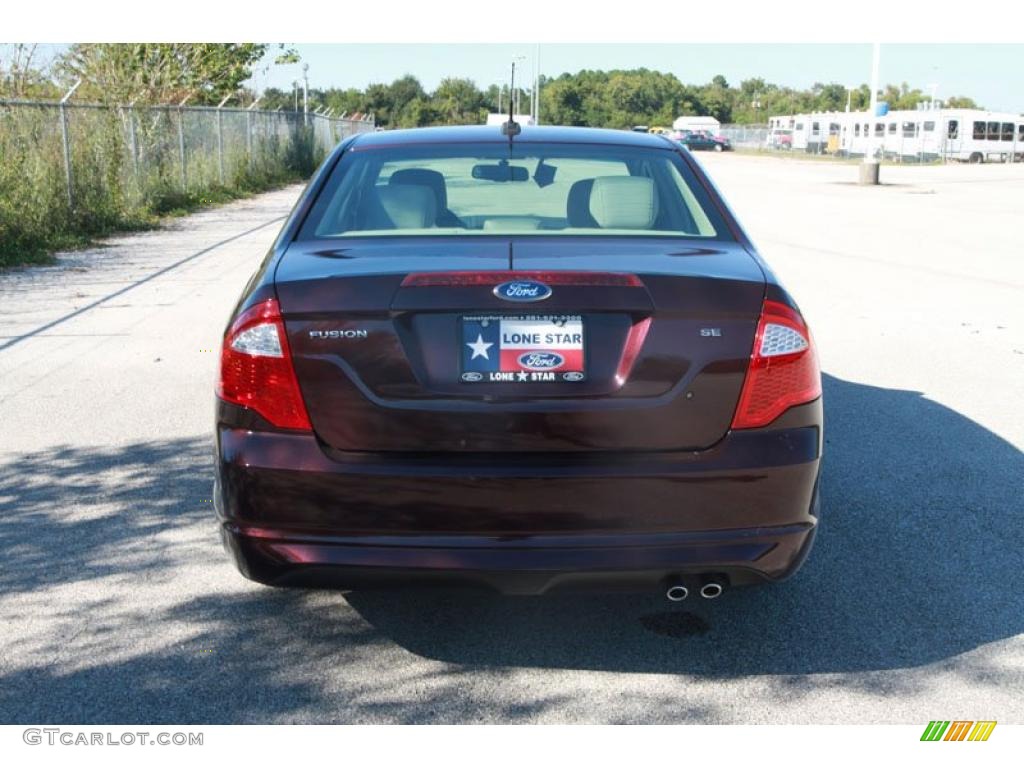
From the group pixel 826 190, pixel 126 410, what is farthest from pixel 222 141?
pixel 126 410

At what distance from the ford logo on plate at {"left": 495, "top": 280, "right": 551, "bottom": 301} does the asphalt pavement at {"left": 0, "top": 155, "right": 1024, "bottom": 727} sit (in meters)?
0.87

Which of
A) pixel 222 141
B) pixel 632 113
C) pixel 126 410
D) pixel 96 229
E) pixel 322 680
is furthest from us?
pixel 632 113

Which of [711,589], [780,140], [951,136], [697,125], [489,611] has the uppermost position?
[711,589]

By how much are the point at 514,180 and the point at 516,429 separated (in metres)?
1.64

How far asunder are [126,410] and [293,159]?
3098 centimetres

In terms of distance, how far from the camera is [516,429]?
3.35 metres

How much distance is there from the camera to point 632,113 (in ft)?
400

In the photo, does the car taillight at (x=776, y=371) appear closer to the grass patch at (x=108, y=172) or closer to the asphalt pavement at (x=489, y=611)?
the asphalt pavement at (x=489, y=611)

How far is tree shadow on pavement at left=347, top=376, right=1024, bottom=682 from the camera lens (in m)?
3.86

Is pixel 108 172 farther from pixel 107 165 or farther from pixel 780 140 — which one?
pixel 780 140

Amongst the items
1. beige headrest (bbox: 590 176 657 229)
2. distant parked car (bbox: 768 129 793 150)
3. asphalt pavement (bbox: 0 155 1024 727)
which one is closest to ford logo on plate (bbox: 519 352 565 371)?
asphalt pavement (bbox: 0 155 1024 727)

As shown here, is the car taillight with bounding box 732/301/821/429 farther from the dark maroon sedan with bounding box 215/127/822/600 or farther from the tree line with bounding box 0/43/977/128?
the tree line with bounding box 0/43/977/128

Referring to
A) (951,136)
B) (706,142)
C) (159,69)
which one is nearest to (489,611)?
(159,69)
